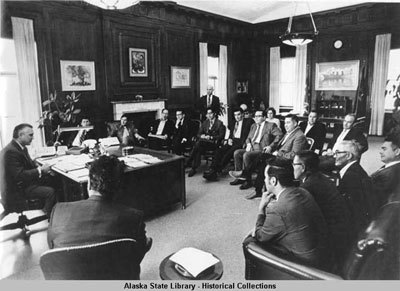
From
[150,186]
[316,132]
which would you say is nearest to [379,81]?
[316,132]

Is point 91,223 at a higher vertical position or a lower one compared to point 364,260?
higher

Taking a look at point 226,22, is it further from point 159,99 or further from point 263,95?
point 159,99

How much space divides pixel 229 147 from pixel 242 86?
16.1 ft

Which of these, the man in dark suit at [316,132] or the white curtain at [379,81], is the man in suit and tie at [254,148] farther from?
the white curtain at [379,81]

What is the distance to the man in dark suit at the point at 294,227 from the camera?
1725 mm

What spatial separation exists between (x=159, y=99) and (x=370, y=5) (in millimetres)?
5820

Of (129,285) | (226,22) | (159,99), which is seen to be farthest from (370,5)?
(129,285)

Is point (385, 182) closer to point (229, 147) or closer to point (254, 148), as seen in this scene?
point (254, 148)

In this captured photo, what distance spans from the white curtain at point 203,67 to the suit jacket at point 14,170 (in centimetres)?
593

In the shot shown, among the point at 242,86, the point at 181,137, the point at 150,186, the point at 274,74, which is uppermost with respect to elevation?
the point at 274,74

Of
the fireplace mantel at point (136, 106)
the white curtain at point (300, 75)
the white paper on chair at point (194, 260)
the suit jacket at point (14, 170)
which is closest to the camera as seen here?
the white paper on chair at point (194, 260)

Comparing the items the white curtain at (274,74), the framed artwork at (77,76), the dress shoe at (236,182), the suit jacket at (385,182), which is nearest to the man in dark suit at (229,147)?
the dress shoe at (236,182)

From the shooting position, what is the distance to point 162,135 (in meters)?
6.09

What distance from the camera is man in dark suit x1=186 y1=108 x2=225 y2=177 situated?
5.44 metres
